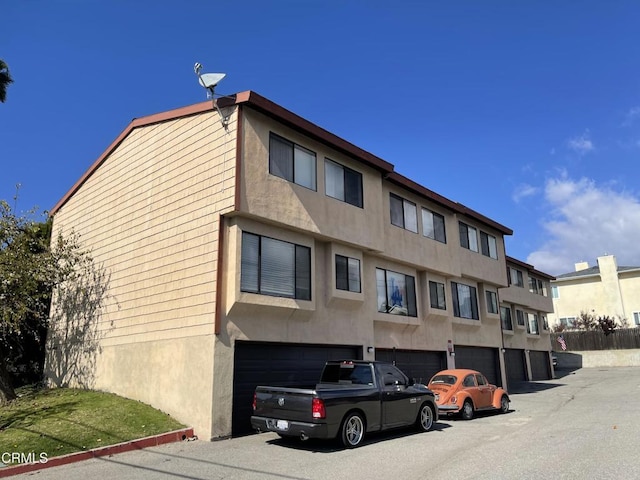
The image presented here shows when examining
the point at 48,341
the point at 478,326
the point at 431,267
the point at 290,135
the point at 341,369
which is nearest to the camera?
the point at 341,369

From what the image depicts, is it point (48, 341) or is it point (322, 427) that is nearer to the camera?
point (322, 427)

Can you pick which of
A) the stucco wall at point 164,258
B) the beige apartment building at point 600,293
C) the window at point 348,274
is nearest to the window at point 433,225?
the window at point 348,274

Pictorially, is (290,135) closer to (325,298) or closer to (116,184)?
(325,298)

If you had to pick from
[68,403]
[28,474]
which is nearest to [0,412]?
[68,403]

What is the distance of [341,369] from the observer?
38.2ft

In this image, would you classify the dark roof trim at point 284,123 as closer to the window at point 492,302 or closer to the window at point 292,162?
the window at point 292,162

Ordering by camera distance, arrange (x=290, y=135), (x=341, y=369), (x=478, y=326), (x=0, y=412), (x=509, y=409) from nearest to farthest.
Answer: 1. (x=341, y=369)
2. (x=0, y=412)
3. (x=290, y=135)
4. (x=509, y=409)
5. (x=478, y=326)

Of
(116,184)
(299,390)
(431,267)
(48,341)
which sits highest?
(116,184)

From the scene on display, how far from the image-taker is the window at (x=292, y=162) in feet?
45.5

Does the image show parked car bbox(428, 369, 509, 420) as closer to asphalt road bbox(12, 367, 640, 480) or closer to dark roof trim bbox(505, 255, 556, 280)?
asphalt road bbox(12, 367, 640, 480)

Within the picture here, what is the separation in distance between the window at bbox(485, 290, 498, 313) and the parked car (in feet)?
30.7

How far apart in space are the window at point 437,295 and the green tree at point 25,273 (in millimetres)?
13305

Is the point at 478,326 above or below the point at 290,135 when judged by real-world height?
below

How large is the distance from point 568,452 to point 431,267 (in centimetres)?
1141
